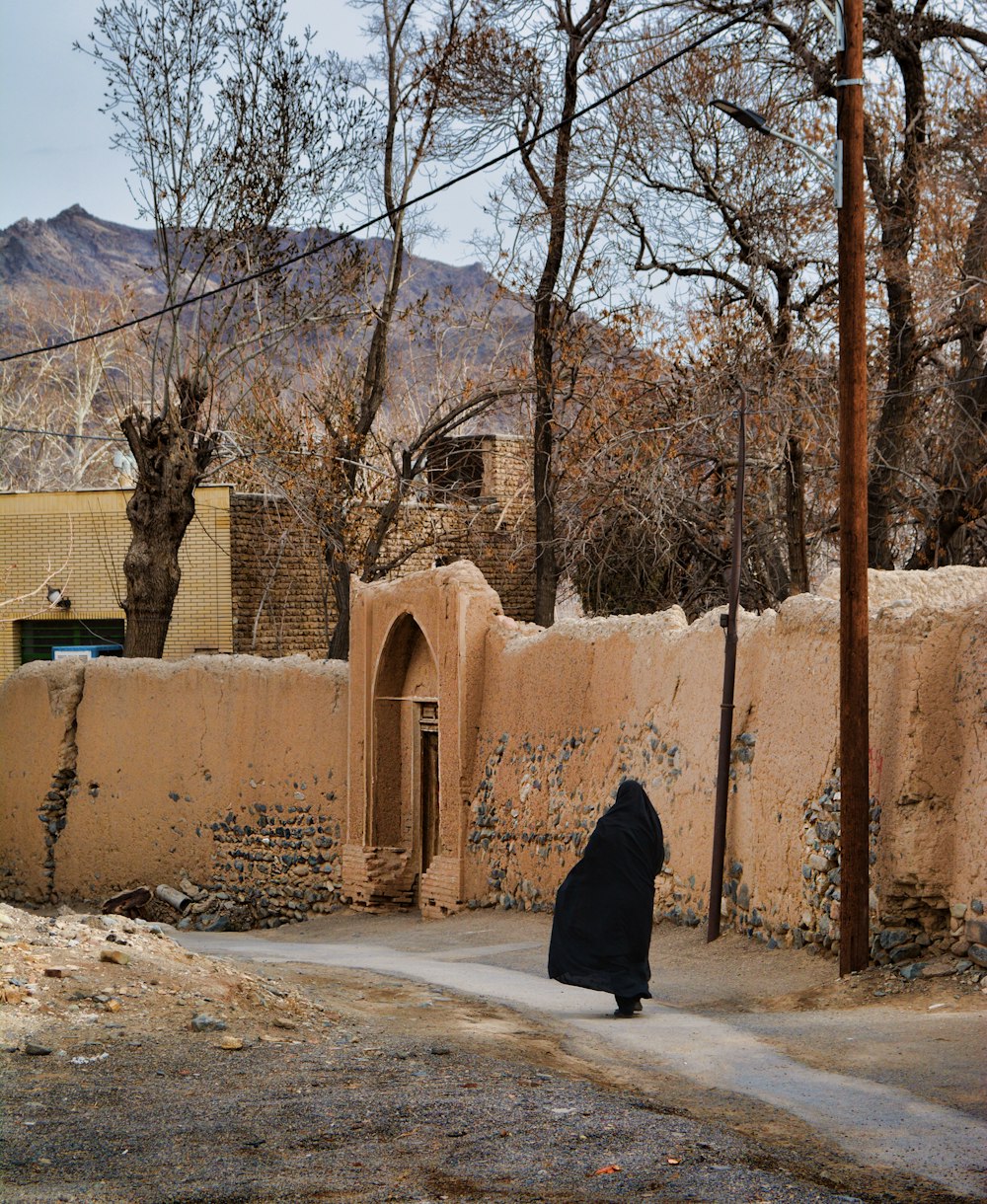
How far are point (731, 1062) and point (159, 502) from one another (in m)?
13.9

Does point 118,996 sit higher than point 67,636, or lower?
lower

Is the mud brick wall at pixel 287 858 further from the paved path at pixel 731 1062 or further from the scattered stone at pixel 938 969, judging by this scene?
the scattered stone at pixel 938 969

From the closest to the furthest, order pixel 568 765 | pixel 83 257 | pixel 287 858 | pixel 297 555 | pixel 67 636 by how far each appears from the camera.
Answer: pixel 568 765 → pixel 287 858 → pixel 297 555 → pixel 67 636 → pixel 83 257

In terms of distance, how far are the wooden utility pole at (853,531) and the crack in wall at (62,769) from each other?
12.3 meters

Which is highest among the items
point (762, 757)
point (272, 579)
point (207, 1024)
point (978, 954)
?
point (272, 579)

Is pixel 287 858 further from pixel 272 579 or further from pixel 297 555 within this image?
pixel 297 555

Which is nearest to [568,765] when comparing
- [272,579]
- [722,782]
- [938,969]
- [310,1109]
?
[722,782]

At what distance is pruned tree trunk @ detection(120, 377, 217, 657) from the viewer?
2059cm

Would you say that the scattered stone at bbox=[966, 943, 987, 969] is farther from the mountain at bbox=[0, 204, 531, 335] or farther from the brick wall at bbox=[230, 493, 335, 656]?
the mountain at bbox=[0, 204, 531, 335]

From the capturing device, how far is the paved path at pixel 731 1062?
6.80 metres

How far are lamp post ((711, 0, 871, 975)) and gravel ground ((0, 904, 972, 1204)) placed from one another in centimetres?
250

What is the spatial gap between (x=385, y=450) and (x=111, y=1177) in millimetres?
19121

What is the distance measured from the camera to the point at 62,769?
20281 mm

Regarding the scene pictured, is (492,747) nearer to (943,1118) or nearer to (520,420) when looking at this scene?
(943,1118)
